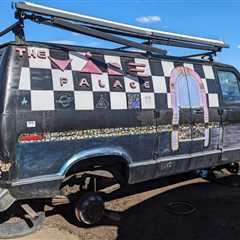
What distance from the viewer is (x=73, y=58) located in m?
6.34

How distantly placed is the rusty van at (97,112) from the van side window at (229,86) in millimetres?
73

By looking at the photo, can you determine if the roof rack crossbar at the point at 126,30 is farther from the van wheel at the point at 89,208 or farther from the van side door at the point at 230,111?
the van wheel at the point at 89,208

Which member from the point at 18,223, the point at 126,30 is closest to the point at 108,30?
the point at 126,30

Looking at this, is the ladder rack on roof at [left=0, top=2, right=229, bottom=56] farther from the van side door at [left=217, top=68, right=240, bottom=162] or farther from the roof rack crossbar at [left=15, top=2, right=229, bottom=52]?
the van side door at [left=217, top=68, right=240, bottom=162]

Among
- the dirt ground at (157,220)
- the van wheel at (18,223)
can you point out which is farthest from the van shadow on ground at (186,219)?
Result: the van wheel at (18,223)

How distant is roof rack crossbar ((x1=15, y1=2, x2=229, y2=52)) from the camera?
5.99 m

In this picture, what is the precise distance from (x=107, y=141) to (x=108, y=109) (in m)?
0.42

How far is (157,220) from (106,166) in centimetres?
105

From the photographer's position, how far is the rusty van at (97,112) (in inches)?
228

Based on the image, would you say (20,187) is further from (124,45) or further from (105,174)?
(124,45)

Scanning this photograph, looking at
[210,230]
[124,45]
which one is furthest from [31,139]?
[210,230]

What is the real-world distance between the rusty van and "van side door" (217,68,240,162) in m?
0.05

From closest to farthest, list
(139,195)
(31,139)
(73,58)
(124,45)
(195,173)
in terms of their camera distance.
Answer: (31,139) → (73,58) → (124,45) → (139,195) → (195,173)

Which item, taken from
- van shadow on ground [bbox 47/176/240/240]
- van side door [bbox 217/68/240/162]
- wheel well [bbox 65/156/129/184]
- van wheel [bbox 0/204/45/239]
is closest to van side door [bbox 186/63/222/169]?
van side door [bbox 217/68/240/162]
